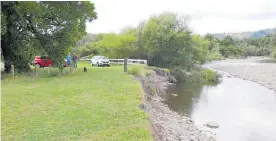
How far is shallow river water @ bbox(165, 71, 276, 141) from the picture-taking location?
37.9ft

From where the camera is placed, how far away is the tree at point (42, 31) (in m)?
17.0

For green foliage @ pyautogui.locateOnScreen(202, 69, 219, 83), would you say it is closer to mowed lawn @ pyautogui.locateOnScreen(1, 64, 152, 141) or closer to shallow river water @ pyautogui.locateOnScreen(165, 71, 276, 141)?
shallow river water @ pyautogui.locateOnScreen(165, 71, 276, 141)

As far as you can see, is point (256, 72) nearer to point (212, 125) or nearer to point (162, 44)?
point (162, 44)

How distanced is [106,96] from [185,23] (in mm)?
22388

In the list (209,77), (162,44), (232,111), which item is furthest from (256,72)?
(232,111)

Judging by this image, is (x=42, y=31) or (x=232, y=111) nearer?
(x=232, y=111)

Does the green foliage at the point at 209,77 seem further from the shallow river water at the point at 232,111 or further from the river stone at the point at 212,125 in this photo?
the river stone at the point at 212,125

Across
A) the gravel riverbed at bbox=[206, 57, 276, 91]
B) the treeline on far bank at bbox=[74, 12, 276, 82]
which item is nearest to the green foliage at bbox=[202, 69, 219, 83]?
the treeline on far bank at bbox=[74, 12, 276, 82]

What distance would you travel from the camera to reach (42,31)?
18047 mm

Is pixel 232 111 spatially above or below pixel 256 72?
below

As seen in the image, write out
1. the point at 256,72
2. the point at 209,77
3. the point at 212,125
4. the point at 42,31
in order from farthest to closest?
the point at 256,72 < the point at 209,77 < the point at 42,31 < the point at 212,125

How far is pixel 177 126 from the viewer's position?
11023mm

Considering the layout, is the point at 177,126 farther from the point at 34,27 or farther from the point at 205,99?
the point at 34,27

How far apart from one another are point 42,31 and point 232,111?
14134mm
